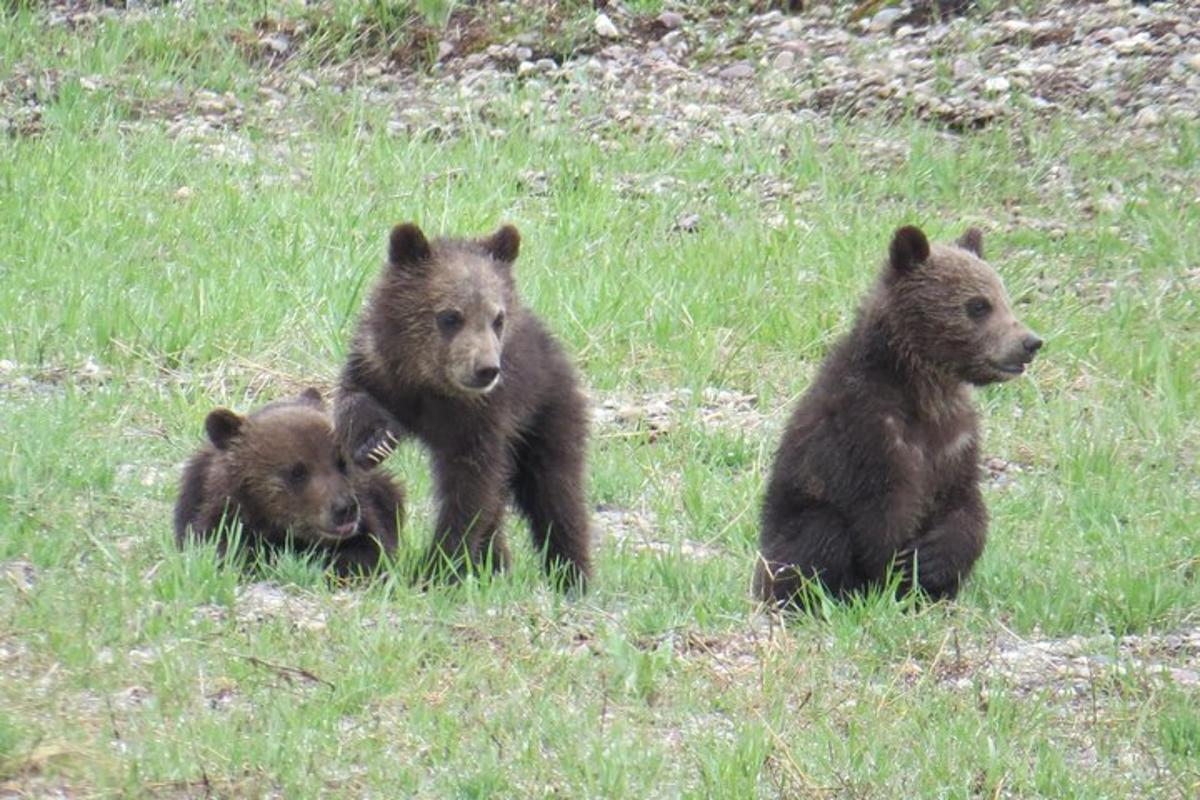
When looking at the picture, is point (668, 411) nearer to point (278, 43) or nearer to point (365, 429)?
point (365, 429)

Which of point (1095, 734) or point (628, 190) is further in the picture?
point (628, 190)

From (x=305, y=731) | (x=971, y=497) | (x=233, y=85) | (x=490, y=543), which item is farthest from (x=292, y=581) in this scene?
(x=233, y=85)

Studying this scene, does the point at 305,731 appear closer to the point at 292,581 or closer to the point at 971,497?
the point at 292,581

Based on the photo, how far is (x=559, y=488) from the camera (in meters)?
8.41

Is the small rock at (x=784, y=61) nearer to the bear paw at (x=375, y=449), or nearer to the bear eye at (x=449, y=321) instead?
the bear eye at (x=449, y=321)

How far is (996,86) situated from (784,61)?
1.90 meters

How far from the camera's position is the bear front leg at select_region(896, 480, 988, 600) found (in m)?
7.88

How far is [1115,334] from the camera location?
12.0 meters

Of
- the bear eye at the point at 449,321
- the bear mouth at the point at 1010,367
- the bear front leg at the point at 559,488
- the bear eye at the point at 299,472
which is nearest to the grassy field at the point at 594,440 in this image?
the bear front leg at the point at 559,488

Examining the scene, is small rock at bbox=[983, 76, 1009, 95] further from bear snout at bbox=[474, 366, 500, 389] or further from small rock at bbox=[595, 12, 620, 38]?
bear snout at bbox=[474, 366, 500, 389]

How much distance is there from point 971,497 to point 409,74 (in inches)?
397

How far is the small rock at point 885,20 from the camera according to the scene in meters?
17.0

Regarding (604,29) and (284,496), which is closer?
(284,496)

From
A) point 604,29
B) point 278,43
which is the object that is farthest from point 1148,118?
point 278,43
